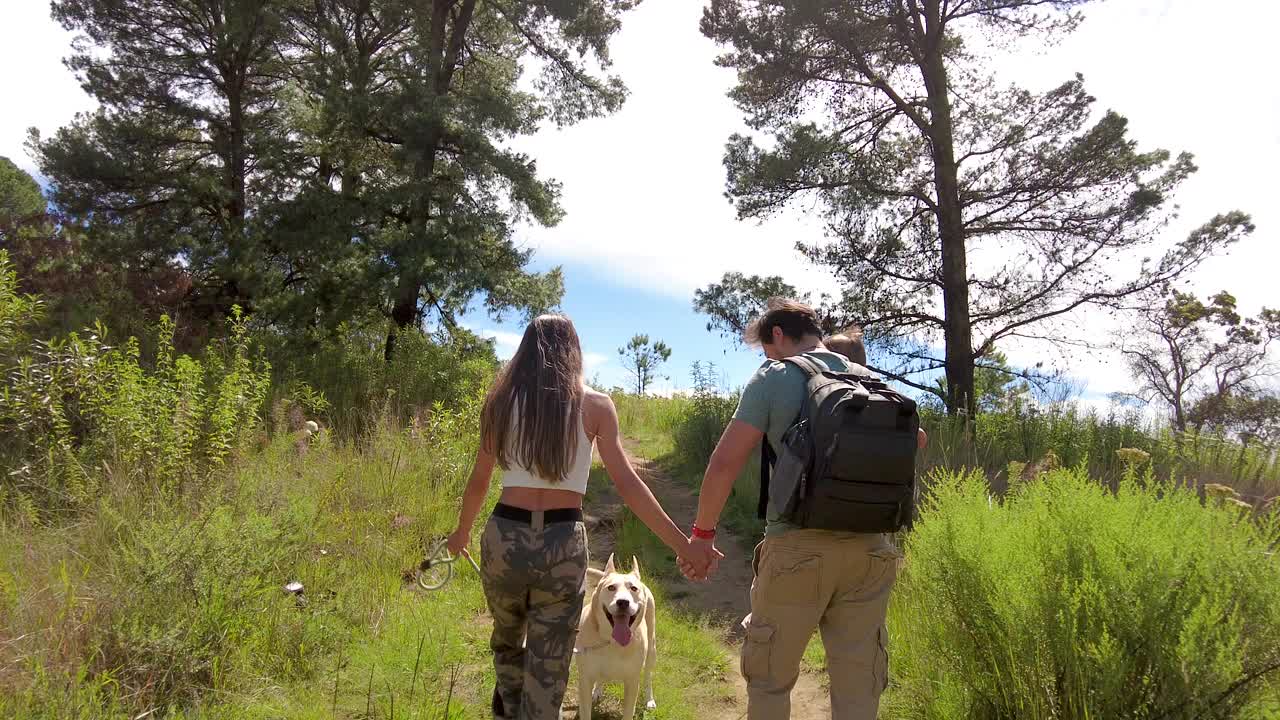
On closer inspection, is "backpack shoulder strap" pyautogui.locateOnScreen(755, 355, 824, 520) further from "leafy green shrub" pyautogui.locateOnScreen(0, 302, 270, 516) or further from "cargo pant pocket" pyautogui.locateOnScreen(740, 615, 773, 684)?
"leafy green shrub" pyautogui.locateOnScreen(0, 302, 270, 516)

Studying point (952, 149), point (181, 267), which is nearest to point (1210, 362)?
point (952, 149)

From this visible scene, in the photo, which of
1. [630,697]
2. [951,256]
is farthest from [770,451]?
[951,256]

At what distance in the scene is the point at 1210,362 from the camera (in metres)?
17.8

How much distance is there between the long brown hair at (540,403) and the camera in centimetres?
277

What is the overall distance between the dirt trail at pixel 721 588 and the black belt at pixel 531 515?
2487 mm

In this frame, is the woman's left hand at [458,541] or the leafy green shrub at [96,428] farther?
the leafy green shrub at [96,428]

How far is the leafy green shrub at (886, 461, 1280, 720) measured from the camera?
94.6 inches

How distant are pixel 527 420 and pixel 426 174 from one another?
11.4 metres

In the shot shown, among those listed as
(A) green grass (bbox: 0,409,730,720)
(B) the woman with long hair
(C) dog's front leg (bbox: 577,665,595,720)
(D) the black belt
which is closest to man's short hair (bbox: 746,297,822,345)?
(B) the woman with long hair

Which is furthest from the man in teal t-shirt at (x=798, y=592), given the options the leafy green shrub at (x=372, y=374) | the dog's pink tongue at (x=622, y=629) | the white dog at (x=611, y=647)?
the leafy green shrub at (x=372, y=374)

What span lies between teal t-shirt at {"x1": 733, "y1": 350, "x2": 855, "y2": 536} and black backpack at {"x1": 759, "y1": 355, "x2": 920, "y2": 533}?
0.14 metres

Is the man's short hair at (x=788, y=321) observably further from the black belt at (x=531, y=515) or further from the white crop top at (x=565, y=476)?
the black belt at (x=531, y=515)

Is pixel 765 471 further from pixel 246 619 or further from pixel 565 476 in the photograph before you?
pixel 246 619

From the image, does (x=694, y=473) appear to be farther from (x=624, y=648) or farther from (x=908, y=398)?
(x=908, y=398)
